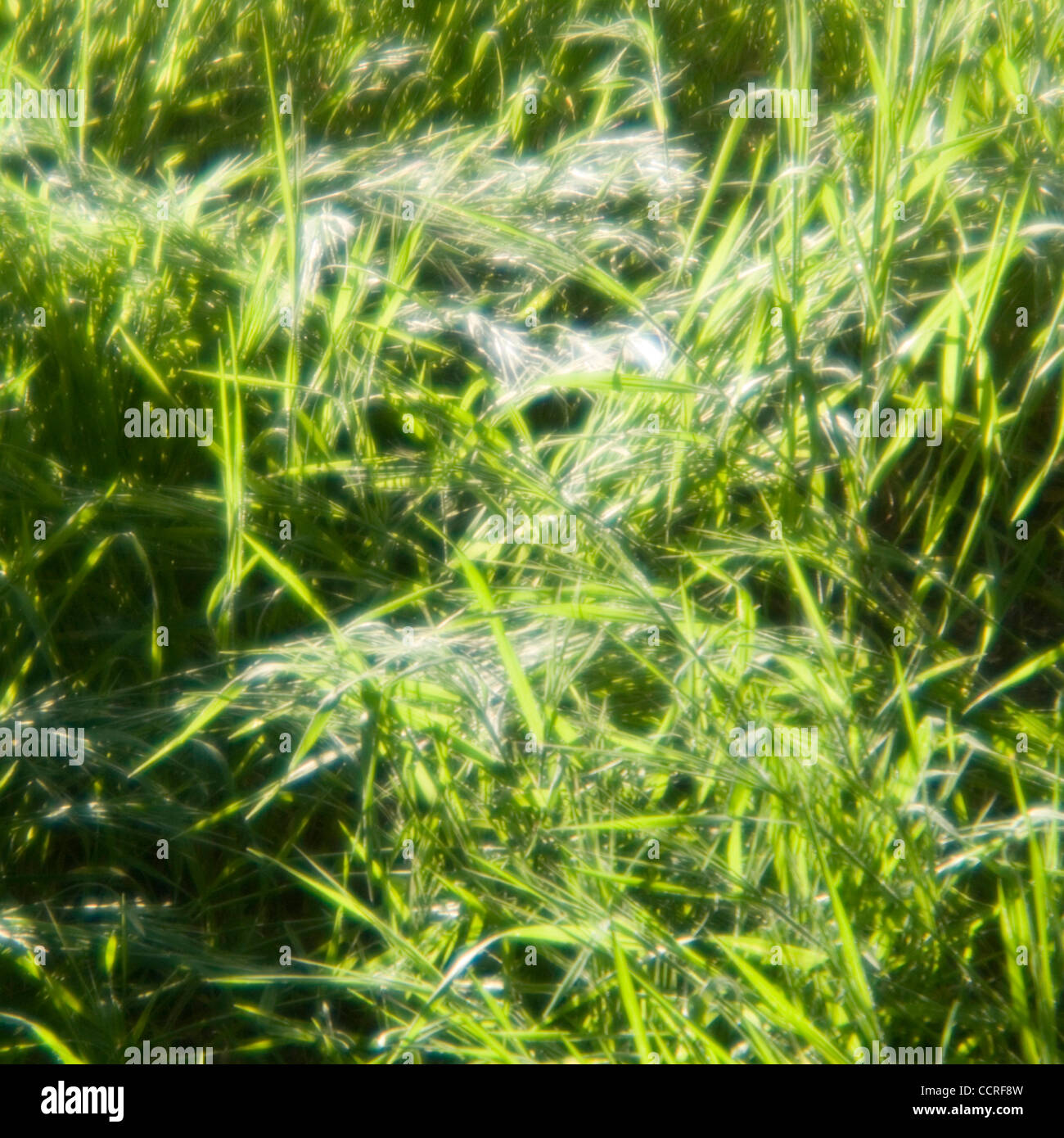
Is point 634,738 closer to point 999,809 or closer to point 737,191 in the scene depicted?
point 999,809

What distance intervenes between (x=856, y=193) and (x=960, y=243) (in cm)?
15

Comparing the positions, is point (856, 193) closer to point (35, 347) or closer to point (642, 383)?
point (642, 383)

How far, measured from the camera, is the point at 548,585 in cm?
140

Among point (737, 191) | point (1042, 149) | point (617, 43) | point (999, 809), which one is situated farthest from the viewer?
point (617, 43)

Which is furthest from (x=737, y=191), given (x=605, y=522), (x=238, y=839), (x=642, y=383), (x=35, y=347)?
(x=238, y=839)

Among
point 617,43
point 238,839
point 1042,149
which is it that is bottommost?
point 238,839

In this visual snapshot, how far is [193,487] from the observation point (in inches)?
59.6

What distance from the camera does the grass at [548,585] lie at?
1169 mm

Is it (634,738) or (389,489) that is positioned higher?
(389,489)

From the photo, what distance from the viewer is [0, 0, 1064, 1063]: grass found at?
3.84 ft
